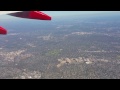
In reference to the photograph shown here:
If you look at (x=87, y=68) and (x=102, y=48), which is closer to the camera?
(x=87, y=68)
